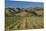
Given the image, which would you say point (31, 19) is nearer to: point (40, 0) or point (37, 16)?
point (37, 16)

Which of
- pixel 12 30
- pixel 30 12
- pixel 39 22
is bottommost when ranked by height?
pixel 12 30

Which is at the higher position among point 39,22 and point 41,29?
point 39,22

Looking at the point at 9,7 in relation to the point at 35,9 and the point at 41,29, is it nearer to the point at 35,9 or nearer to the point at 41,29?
the point at 35,9

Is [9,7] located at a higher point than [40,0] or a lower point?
lower

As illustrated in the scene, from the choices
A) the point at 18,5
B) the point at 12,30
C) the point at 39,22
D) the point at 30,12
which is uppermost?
the point at 18,5

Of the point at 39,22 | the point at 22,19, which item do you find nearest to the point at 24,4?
the point at 22,19
